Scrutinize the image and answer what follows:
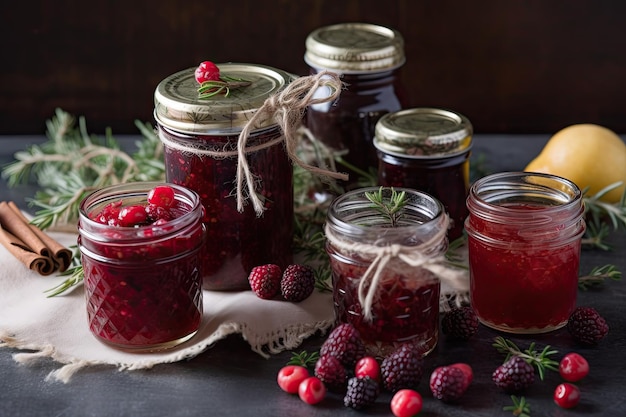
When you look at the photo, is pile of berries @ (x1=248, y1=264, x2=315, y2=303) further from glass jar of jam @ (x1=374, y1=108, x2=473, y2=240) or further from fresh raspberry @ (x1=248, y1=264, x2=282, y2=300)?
glass jar of jam @ (x1=374, y1=108, x2=473, y2=240)

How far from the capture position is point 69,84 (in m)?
2.66

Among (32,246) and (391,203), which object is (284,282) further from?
(32,246)

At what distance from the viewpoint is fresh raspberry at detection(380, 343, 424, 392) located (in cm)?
145

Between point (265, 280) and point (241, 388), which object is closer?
point (241, 388)

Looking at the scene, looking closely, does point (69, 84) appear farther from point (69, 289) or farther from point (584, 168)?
point (584, 168)

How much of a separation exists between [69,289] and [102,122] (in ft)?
3.33

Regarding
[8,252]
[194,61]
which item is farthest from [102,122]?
[8,252]

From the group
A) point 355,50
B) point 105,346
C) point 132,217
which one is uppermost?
point 355,50

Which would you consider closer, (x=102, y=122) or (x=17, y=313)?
(x=17, y=313)

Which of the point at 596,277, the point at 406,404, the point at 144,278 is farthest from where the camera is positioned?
the point at 596,277

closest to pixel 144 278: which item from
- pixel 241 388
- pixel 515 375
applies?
pixel 241 388

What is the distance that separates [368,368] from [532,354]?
0.28 metres

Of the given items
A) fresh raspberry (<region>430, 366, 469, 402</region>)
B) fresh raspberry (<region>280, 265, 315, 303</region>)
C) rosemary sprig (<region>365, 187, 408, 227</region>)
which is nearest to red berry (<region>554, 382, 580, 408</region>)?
fresh raspberry (<region>430, 366, 469, 402</region>)

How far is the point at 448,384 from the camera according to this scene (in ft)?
4.67
